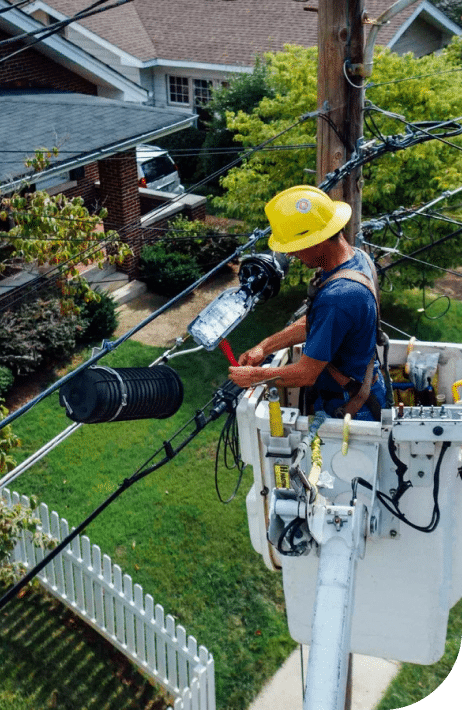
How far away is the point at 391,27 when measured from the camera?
2302 cm

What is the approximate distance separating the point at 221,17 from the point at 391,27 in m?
5.30

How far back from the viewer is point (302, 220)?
4488 millimetres

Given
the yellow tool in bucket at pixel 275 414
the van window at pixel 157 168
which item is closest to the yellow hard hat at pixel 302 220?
the yellow tool in bucket at pixel 275 414

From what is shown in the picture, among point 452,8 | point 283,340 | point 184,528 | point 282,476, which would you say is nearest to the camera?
point 282,476

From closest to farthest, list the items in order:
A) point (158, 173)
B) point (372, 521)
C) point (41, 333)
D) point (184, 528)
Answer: point (372, 521) < point (184, 528) < point (41, 333) < point (158, 173)

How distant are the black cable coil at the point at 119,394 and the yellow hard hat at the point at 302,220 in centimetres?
131

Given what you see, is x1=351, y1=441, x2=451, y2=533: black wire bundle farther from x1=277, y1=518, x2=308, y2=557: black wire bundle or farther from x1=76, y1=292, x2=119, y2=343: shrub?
x1=76, y1=292, x2=119, y2=343: shrub

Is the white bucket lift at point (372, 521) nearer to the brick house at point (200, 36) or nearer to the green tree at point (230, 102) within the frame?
the green tree at point (230, 102)

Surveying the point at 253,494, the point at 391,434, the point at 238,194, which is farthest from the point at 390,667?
the point at 238,194

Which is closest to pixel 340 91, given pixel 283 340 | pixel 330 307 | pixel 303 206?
A: pixel 283 340

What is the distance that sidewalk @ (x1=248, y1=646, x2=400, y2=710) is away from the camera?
9.02 metres

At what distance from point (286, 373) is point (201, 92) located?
2259 centimetres

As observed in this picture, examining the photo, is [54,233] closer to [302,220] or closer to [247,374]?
[247,374]

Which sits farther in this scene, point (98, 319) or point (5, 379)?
point (98, 319)
